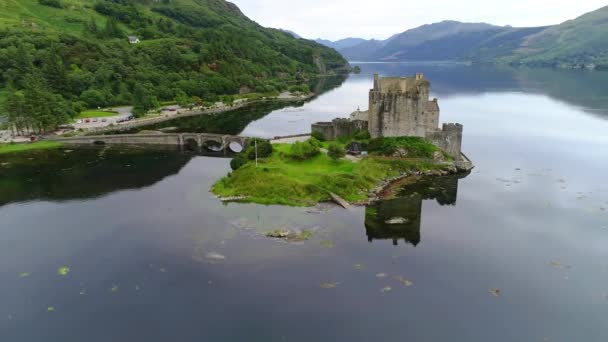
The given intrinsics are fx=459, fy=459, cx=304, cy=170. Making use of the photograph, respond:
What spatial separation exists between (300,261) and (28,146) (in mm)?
69409

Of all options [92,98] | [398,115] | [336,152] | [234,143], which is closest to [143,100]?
[92,98]

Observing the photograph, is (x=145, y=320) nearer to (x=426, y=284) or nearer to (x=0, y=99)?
(x=426, y=284)

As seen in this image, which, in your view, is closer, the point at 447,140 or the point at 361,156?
the point at 361,156

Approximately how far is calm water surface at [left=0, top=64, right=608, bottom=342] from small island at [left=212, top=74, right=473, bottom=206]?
3.60 meters

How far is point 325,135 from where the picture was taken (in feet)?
266

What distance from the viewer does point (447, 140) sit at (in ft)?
245

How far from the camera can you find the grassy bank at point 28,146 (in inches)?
3346

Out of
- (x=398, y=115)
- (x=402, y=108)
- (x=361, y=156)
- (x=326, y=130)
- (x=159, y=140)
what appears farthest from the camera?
(x=159, y=140)

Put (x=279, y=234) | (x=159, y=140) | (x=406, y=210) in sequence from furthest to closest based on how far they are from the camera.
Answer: (x=159, y=140)
(x=406, y=210)
(x=279, y=234)

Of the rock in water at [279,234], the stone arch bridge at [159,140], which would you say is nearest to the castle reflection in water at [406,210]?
the rock in water at [279,234]

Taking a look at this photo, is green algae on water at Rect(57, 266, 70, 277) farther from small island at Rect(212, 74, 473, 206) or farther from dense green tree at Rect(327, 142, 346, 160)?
dense green tree at Rect(327, 142, 346, 160)

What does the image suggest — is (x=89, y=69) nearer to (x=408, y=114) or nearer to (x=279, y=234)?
(x=408, y=114)

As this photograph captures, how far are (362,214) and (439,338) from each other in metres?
23.0

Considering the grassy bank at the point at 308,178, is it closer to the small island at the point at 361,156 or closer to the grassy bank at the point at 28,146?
the small island at the point at 361,156
